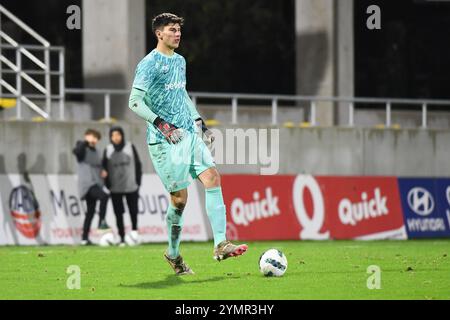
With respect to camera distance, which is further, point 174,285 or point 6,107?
point 6,107

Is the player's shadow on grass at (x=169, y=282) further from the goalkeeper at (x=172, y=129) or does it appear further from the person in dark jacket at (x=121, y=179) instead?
the person in dark jacket at (x=121, y=179)

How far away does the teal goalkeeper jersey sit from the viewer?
13.1 meters

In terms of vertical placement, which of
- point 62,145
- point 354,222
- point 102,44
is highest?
point 102,44

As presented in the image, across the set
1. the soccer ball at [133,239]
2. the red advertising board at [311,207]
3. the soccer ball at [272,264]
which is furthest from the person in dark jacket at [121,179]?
the soccer ball at [272,264]

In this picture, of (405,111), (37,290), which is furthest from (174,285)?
(405,111)

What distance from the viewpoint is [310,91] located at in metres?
31.4

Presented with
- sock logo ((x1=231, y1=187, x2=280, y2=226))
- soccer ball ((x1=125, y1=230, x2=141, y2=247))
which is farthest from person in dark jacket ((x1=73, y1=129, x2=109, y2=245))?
sock logo ((x1=231, y1=187, x2=280, y2=226))

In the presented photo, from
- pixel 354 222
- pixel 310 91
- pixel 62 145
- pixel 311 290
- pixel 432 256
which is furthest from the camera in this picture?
pixel 310 91

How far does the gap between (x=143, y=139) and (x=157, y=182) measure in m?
1.19

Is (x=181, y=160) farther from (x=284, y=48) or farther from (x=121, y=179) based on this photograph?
(x=284, y=48)

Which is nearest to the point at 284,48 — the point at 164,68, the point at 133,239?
the point at 133,239
